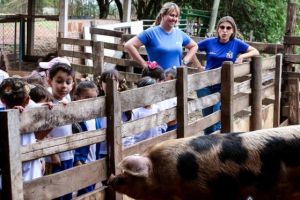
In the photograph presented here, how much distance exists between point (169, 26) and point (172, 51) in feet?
0.92

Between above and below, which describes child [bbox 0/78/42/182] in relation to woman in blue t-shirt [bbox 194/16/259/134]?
below

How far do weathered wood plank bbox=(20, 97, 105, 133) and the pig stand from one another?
0.64 meters

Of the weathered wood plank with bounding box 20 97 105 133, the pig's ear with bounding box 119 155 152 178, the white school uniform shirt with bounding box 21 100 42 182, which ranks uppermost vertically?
the weathered wood plank with bounding box 20 97 105 133

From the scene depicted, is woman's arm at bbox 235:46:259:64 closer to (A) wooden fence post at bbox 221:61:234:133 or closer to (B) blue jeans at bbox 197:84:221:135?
(B) blue jeans at bbox 197:84:221:135

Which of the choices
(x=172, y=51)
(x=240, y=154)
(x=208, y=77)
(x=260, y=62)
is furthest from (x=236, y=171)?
(x=260, y=62)

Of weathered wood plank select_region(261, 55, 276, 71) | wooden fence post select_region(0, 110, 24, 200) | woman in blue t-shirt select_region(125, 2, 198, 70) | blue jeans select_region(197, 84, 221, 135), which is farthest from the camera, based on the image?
weathered wood plank select_region(261, 55, 276, 71)

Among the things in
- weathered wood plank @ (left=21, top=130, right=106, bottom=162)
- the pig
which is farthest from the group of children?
the pig

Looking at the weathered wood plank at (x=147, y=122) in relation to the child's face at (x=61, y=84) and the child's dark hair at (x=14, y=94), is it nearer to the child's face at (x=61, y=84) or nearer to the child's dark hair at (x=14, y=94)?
the child's face at (x=61, y=84)

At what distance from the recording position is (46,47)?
15375 mm

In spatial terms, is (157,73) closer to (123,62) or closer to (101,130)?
(101,130)

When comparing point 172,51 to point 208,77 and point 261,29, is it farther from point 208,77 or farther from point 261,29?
point 261,29

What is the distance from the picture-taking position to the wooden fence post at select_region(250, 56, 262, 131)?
7152 millimetres

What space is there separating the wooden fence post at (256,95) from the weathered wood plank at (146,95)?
7.52ft

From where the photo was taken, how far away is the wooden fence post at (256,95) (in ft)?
23.5
